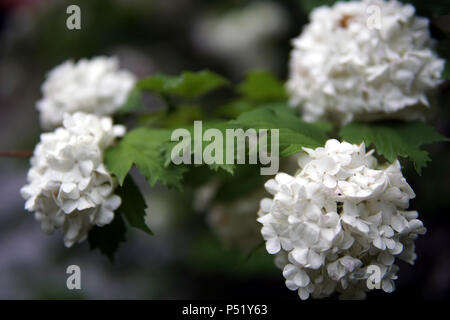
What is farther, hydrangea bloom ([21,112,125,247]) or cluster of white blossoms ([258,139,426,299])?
hydrangea bloom ([21,112,125,247])

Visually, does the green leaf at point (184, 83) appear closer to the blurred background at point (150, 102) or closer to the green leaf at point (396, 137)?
the green leaf at point (396, 137)

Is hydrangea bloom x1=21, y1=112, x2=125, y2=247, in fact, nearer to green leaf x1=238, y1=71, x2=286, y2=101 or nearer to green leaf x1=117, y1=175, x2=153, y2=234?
green leaf x1=117, y1=175, x2=153, y2=234

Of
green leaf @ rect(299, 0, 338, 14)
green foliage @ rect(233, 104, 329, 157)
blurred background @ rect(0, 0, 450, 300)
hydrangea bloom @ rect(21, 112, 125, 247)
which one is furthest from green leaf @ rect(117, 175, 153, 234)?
blurred background @ rect(0, 0, 450, 300)

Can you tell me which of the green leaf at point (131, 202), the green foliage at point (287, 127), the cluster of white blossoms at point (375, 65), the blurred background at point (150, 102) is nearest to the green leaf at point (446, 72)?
the cluster of white blossoms at point (375, 65)

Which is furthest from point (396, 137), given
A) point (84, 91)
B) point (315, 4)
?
point (84, 91)
